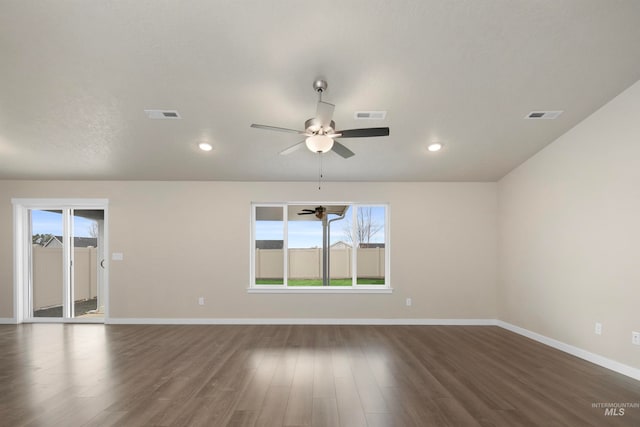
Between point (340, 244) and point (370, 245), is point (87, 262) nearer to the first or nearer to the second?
point (340, 244)

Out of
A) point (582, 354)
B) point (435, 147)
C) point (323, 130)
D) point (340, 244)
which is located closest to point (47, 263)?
point (340, 244)

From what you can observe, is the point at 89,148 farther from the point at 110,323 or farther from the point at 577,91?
the point at 577,91

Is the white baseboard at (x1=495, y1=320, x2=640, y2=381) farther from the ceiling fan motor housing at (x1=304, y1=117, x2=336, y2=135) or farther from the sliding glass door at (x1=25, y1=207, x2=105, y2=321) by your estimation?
the sliding glass door at (x1=25, y1=207, x2=105, y2=321)

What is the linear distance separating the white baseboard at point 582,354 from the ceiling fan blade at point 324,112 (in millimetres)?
3860

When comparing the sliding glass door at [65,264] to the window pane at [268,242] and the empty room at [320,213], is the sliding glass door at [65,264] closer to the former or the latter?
the empty room at [320,213]

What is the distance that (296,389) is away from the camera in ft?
9.22

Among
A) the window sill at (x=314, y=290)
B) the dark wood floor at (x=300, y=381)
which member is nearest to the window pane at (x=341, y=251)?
the window sill at (x=314, y=290)

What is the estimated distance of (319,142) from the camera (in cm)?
290

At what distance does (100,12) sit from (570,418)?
186 inches

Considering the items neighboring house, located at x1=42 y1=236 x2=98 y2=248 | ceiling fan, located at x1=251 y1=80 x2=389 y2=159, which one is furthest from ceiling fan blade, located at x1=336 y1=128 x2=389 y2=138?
neighboring house, located at x1=42 y1=236 x2=98 y2=248

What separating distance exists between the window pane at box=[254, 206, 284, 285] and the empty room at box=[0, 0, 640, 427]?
0.13 feet

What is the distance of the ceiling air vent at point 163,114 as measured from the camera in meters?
3.45

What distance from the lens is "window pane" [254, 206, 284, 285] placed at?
5.55 metres

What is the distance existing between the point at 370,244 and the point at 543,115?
9.99 ft
